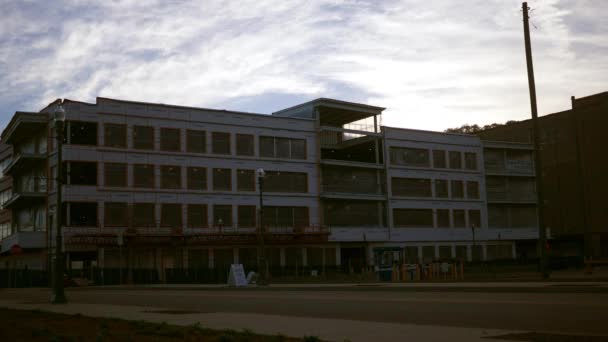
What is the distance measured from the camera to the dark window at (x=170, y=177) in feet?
215

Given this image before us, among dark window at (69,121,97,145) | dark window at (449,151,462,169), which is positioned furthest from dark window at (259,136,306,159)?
dark window at (449,151,462,169)

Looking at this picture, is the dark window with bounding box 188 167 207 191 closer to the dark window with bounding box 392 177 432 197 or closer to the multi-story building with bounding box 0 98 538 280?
the multi-story building with bounding box 0 98 538 280

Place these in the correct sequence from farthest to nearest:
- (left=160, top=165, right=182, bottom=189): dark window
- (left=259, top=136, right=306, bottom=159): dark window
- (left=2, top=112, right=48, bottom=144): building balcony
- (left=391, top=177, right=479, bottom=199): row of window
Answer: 1. (left=391, top=177, right=479, bottom=199): row of window
2. (left=259, top=136, right=306, bottom=159): dark window
3. (left=2, top=112, right=48, bottom=144): building balcony
4. (left=160, top=165, right=182, bottom=189): dark window

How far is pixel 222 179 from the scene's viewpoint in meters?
69.0

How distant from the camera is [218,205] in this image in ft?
224

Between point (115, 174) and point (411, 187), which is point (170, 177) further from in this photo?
point (411, 187)

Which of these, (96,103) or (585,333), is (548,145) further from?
(585,333)

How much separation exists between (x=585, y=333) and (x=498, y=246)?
79568 millimetres

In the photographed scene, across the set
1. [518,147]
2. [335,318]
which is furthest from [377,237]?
[335,318]

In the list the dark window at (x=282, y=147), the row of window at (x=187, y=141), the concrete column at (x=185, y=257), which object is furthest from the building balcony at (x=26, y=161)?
the dark window at (x=282, y=147)

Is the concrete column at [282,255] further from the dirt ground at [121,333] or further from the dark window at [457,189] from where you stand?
the dirt ground at [121,333]

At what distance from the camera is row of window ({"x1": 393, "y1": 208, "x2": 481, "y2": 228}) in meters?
80.6

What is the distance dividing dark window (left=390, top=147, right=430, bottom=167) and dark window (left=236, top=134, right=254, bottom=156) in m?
18.3

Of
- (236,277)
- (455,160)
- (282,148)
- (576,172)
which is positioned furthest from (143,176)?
(576,172)
